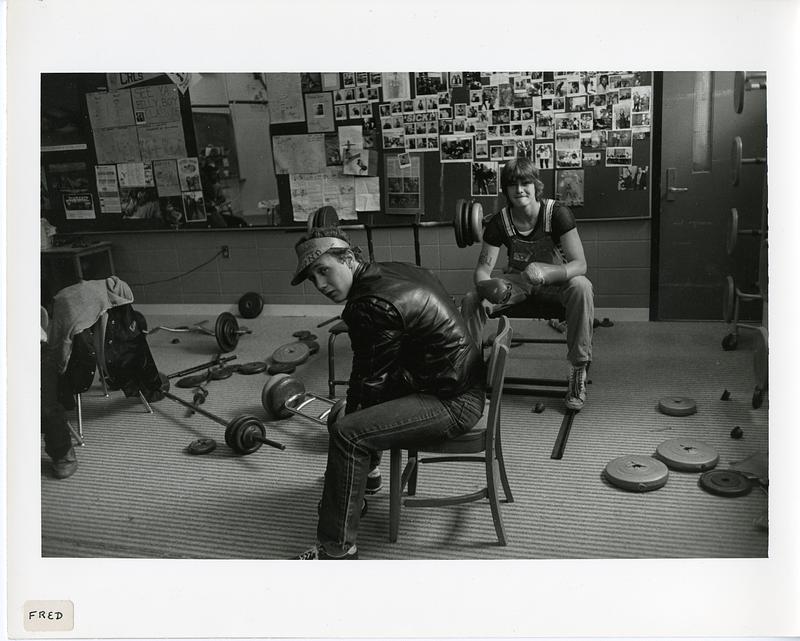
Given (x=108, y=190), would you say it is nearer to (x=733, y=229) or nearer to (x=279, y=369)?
(x=279, y=369)

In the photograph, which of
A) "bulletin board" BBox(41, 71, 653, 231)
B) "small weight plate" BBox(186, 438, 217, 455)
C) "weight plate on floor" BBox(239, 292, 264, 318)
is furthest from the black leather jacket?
"weight plate on floor" BBox(239, 292, 264, 318)

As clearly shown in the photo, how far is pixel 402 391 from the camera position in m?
1.64

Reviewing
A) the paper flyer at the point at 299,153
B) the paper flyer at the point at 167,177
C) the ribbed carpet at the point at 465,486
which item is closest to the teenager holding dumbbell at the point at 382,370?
the ribbed carpet at the point at 465,486

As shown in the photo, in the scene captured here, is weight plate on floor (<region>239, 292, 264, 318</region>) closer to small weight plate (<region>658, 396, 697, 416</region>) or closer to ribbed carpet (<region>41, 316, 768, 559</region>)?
ribbed carpet (<region>41, 316, 768, 559</region>)

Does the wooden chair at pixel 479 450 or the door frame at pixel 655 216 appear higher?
the door frame at pixel 655 216

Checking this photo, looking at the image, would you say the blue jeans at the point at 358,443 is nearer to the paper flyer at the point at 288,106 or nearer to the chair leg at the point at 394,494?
the chair leg at the point at 394,494

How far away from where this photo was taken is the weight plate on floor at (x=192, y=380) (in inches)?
115

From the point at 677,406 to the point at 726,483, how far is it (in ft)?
1.89

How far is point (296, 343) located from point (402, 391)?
1.69m

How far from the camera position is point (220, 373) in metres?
3.03

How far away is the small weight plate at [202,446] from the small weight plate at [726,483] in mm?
1653

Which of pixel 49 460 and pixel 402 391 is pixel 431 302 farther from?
pixel 49 460

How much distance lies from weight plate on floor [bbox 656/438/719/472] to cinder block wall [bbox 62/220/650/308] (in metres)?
1.53
